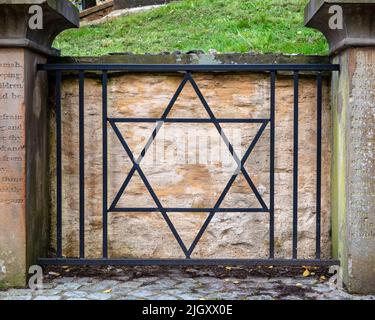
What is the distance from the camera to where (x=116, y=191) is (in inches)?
223

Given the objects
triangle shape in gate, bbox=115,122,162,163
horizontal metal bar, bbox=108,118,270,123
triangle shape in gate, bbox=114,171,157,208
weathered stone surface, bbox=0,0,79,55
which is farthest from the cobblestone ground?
weathered stone surface, bbox=0,0,79,55

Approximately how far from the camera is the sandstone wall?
5.61 m

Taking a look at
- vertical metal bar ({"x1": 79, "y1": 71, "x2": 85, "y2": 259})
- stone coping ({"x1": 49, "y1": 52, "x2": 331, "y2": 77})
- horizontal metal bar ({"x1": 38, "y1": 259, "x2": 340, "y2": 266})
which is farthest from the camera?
stone coping ({"x1": 49, "y1": 52, "x2": 331, "y2": 77})

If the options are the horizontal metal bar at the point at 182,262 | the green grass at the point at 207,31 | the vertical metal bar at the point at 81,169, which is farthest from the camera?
the green grass at the point at 207,31

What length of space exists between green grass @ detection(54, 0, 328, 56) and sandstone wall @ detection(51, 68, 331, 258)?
2.44 metres

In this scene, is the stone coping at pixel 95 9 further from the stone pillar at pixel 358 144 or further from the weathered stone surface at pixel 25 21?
the stone pillar at pixel 358 144

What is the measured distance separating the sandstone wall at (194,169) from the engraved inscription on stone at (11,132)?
0.74 meters

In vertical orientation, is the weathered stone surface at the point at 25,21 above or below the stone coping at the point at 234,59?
above

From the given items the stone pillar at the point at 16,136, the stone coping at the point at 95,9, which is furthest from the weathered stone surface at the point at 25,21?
the stone coping at the point at 95,9

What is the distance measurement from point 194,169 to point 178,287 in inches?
41.1

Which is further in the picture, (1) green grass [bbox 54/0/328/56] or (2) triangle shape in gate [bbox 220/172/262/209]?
(1) green grass [bbox 54/0/328/56]

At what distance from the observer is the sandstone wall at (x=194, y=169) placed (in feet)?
18.4

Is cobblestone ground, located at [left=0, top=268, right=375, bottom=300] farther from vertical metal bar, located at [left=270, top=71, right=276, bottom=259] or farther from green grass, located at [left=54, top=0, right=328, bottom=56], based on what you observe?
green grass, located at [left=54, top=0, right=328, bottom=56]

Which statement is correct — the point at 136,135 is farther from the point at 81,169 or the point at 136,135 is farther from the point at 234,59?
the point at 234,59
